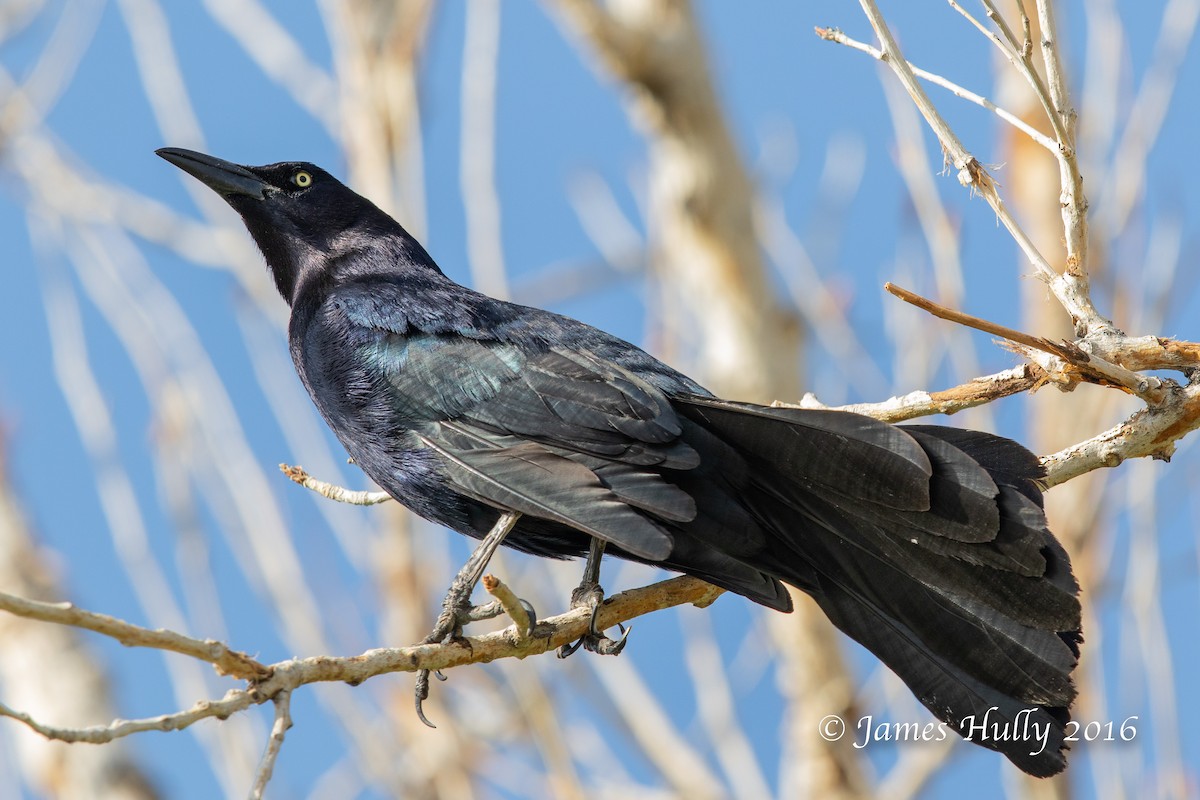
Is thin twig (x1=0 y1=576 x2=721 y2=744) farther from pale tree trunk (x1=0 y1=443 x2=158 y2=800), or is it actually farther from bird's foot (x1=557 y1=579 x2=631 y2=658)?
pale tree trunk (x1=0 y1=443 x2=158 y2=800)

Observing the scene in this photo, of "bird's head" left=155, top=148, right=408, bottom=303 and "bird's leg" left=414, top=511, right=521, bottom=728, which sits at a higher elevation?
"bird's head" left=155, top=148, right=408, bottom=303

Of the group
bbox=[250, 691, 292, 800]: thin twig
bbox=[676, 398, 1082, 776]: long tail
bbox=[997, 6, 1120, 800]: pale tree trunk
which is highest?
bbox=[997, 6, 1120, 800]: pale tree trunk

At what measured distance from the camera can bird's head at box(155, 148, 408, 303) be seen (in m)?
5.00

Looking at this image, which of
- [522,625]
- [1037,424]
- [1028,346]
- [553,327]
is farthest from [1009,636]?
[1037,424]

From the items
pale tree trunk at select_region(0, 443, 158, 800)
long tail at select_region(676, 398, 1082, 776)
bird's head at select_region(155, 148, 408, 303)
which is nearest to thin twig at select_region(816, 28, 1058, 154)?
long tail at select_region(676, 398, 1082, 776)

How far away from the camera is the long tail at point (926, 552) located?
130 inches

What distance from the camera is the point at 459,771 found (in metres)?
6.19

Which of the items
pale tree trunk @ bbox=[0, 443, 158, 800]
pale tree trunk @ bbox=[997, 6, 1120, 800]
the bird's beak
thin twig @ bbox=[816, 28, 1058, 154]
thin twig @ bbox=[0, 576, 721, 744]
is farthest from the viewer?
pale tree trunk @ bbox=[0, 443, 158, 800]

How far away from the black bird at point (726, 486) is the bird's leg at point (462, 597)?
0.08 metres

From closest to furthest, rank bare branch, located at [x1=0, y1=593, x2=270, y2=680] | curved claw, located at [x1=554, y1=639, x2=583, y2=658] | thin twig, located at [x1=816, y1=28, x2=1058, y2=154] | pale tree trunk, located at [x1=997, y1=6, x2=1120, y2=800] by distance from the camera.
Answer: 1. bare branch, located at [x1=0, y1=593, x2=270, y2=680]
2. thin twig, located at [x1=816, y1=28, x2=1058, y2=154]
3. curved claw, located at [x1=554, y1=639, x2=583, y2=658]
4. pale tree trunk, located at [x1=997, y1=6, x2=1120, y2=800]

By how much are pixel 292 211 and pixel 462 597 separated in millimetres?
2126

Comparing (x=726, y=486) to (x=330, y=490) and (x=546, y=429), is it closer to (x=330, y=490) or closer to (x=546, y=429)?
(x=546, y=429)

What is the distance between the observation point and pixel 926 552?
3.49m

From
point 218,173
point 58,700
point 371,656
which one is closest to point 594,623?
point 371,656
